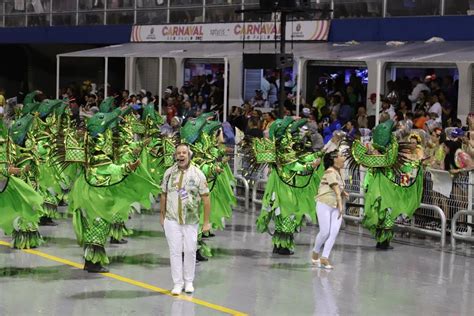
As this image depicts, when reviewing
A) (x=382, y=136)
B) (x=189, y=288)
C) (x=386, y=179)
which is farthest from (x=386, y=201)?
(x=189, y=288)

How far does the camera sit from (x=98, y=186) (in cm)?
1220

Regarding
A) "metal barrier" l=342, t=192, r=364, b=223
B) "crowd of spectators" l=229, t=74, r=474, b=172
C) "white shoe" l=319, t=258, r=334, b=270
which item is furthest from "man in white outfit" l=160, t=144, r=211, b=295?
"metal barrier" l=342, t=192, r=364, b=223

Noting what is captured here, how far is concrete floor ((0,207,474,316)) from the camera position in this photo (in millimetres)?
10750

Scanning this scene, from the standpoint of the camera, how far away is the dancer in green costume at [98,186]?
12180mm

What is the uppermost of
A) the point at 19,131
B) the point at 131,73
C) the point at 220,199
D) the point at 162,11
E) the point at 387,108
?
the point at 162,11

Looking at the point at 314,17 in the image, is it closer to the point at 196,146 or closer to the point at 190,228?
the point at 196,146

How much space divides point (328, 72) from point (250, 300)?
45.4ft

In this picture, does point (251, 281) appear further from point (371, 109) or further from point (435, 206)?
point (371, 109)

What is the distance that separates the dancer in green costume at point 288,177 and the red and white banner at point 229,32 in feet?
29.5

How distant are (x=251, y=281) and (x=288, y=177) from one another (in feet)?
7.42

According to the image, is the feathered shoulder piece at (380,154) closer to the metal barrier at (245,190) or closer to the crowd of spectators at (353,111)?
the crowd of spectators at (353,111)

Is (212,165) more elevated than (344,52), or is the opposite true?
(344,52)

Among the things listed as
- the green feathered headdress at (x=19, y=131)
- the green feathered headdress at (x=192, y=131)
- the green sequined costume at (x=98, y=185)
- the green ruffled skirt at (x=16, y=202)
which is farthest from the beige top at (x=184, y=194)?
the green feathered headdress at (x=19, y=131)

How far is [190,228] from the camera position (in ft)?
36.6
